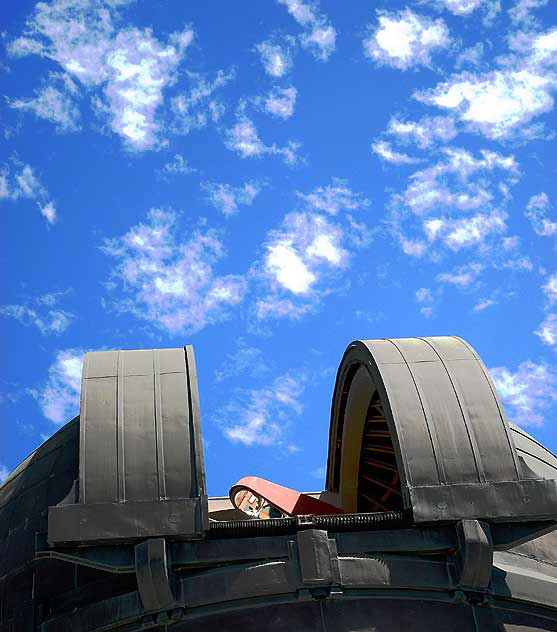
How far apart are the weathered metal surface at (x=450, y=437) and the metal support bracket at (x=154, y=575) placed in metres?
3.85

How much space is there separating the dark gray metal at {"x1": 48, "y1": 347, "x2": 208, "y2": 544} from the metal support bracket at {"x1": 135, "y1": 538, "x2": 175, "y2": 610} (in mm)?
218

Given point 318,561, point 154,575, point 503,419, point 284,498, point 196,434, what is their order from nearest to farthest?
point 154,575 → point 318,561 → point 196,434 → point 503,419 → point 284,498

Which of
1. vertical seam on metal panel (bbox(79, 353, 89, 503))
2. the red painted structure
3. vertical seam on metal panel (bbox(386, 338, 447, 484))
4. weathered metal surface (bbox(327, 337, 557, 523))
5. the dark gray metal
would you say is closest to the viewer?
the dark gray metal

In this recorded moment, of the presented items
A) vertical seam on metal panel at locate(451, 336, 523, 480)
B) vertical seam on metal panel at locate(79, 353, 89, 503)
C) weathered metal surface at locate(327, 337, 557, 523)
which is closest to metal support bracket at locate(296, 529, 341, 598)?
weathered metal surface at locate(327, 337, 557, 523)

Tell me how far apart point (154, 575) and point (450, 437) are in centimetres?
515

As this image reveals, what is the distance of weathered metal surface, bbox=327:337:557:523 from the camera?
13.5 meters

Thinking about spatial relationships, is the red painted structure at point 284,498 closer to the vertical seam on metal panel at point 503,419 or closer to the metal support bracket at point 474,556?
the vertical seam on metal panel at point 503,419

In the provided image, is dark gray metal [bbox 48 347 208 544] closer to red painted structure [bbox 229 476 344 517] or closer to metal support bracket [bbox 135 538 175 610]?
A: metal support bracket [bbox 135 538 175 610]

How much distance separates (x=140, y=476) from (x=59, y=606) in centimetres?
281

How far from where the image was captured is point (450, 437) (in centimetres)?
1409

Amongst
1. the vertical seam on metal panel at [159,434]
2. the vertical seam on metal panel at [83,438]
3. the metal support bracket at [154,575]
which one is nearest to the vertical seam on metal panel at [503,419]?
the vertical seam on metal panel at [159,434]

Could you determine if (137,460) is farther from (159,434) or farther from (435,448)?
(435,448)

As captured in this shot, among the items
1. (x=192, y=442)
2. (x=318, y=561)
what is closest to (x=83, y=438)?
(x=192, y=442)

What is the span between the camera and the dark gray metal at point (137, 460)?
13125 millimetres
